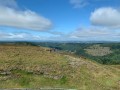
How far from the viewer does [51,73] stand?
46.7 meters

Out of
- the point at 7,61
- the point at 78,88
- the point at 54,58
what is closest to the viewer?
the point at 78,88

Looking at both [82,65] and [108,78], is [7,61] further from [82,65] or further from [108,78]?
[108,78]

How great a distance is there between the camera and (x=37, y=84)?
4241 cm

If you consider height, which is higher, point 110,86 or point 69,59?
point 69,59

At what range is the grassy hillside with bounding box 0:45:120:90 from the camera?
42469mm

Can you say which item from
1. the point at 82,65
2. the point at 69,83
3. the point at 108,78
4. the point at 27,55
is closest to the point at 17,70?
the point at 27,55

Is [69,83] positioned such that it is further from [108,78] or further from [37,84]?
[108,78]

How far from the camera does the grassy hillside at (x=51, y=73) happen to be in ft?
139

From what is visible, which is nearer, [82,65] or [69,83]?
→ [69,83]

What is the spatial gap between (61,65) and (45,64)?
13.6 feet

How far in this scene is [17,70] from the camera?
1838 inches

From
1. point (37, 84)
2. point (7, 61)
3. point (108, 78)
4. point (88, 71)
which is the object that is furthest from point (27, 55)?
point (108, 78)

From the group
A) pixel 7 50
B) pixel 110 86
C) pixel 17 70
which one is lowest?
pixel 110 86

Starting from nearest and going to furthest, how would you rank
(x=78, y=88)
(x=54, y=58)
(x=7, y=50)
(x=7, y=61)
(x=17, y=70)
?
(x=78, y=88) < (x=17, y=70) < (x=7, y=61) < (x=54, y=58) < (x=7, y=50)
